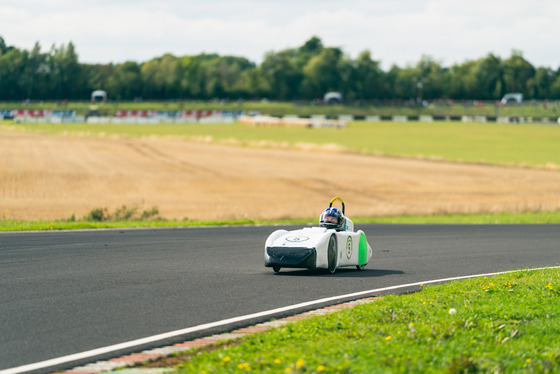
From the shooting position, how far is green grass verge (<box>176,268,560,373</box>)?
7.01m

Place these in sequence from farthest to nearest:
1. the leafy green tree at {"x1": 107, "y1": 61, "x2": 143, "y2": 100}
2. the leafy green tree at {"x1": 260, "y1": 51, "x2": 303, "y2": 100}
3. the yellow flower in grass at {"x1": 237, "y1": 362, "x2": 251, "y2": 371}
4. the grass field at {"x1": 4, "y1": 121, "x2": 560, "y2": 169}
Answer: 1. the leafy green tree at {"x1": 260, "y1": 51, "x2": 303, "y2": 100}
2. the leafy green tree at {"x1": 107, "y1": 61, "x2": 143, "y2": 100}
3. the grass field at {"x1": 4, "y1": 121, "x2": 560, "y2": 169}
4. the yellow flower in grass at {"x1": 237, "y1": 362, "x2": 251, "y2": 371}

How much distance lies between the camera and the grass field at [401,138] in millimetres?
60594

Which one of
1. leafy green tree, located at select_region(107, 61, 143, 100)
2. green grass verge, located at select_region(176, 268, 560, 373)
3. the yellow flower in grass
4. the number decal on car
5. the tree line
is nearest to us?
the yellow flower in grass

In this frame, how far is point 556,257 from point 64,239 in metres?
10.8

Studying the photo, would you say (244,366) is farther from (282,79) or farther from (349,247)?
(282,79)

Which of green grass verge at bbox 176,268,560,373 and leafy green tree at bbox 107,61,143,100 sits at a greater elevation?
leafy green tree at bbox 107,61,143,100

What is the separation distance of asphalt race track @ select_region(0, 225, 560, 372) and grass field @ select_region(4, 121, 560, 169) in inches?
1478

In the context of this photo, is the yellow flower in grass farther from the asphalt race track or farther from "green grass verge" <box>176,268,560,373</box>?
the asphalt race track

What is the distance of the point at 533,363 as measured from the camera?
720 centimetres

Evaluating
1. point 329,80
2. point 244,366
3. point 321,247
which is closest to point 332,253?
point 321,247

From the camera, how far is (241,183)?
40500mm

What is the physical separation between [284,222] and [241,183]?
45.1 feet

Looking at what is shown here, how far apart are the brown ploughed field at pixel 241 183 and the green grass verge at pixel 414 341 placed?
18.7 metres

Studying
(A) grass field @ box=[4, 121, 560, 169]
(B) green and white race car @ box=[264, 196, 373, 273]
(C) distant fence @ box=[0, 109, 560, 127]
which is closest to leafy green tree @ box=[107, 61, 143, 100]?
(C) distant fence @ box=[0, 109, 560, 127]
